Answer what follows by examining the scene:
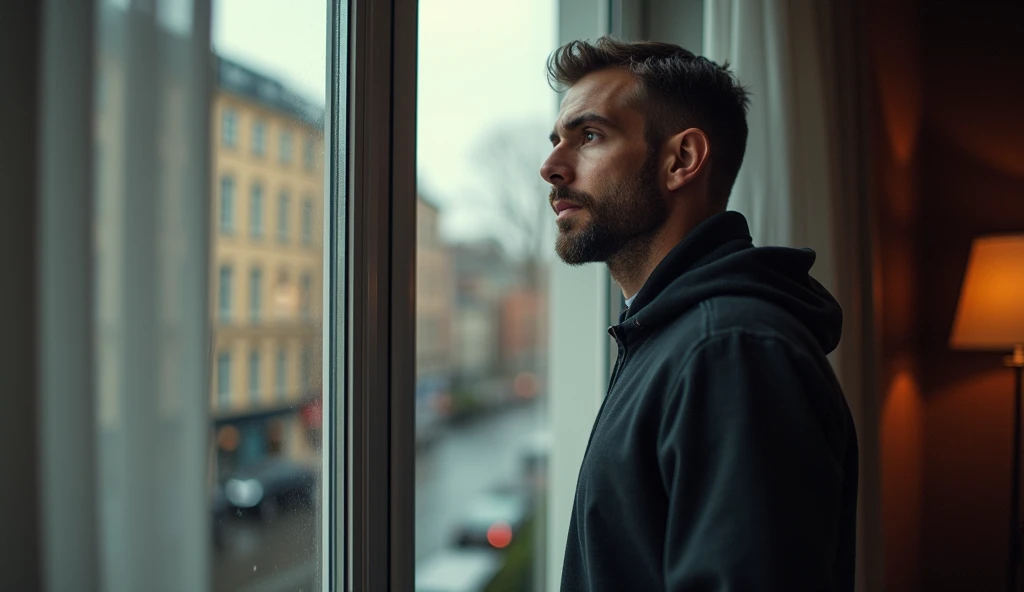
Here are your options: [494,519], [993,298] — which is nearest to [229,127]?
[993,298]

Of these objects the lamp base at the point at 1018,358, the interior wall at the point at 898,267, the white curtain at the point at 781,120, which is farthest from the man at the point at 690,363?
the lamp base at the point at 1018,358

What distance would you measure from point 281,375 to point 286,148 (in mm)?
279

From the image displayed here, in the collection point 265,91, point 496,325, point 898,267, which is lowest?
point 496,325

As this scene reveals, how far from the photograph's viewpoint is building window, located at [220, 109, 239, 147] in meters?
0.79

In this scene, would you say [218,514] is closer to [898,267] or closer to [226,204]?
[226,204]

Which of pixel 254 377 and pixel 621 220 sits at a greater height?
pixel 621 220

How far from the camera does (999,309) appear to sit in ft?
7.50

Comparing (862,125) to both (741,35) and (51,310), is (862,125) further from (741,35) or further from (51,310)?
(51,310)

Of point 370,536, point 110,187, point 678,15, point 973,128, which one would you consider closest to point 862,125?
point 678,15

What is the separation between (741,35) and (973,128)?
5.32ft

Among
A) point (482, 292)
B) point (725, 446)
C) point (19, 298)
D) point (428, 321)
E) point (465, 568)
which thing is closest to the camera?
point (19, 298)

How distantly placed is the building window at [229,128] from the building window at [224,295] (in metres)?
0.13

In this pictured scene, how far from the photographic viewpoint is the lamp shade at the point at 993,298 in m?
2.27

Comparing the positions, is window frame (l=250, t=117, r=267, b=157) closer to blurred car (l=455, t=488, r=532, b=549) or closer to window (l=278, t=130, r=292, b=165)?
window (l=278, t=130, r=292, b=165)
